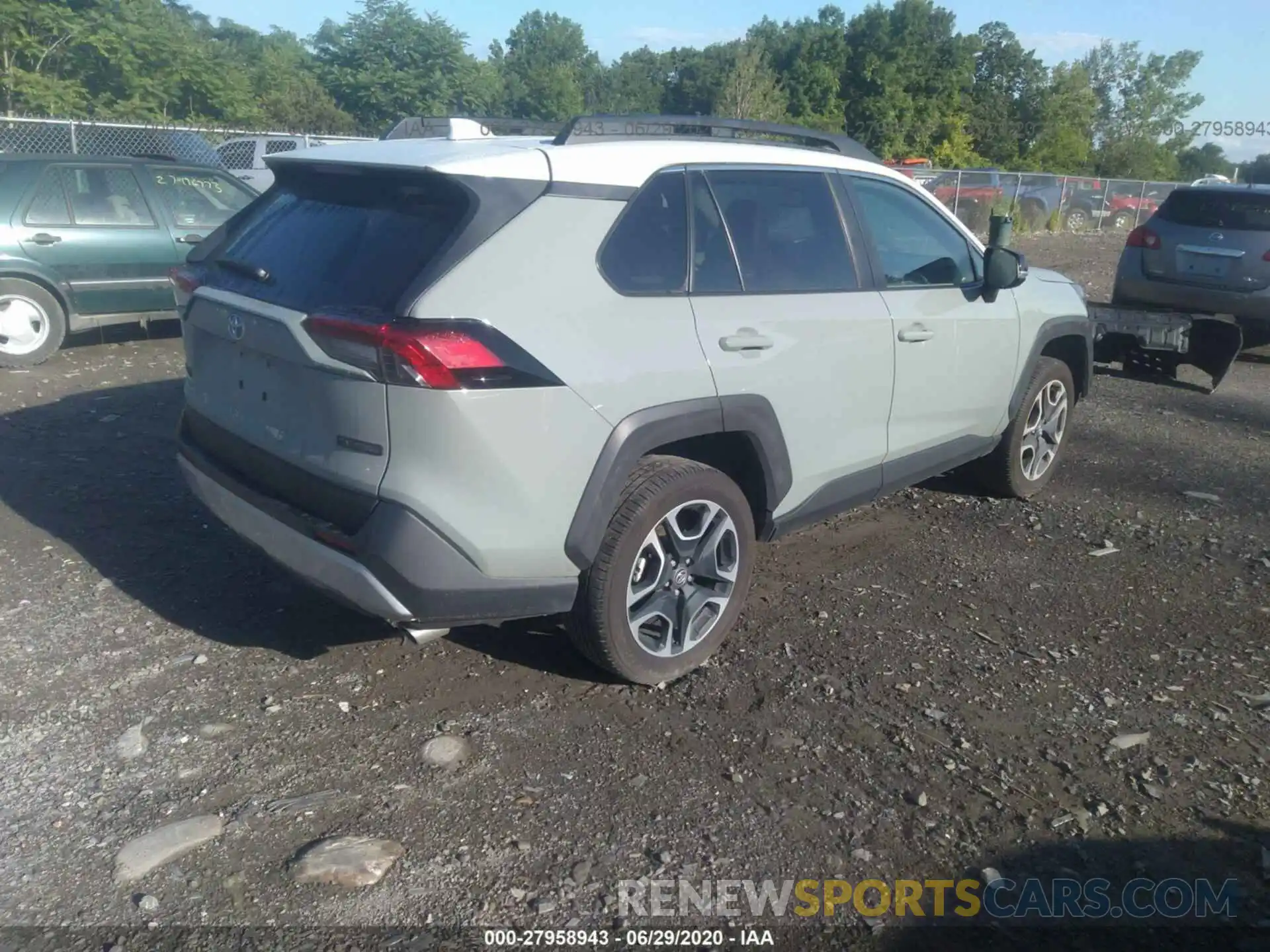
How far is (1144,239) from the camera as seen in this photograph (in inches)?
397

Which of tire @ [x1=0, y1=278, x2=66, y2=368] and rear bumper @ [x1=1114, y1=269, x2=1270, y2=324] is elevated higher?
rear bumper @ [x1=1114, y1=269, x2=1270, y2=324]

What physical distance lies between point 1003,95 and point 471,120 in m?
68.6

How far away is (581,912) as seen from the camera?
2.72 m

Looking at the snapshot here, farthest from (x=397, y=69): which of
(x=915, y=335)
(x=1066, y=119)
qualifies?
(x=915, y=335)

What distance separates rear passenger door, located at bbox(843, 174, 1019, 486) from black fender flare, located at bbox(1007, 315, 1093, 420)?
0.17m

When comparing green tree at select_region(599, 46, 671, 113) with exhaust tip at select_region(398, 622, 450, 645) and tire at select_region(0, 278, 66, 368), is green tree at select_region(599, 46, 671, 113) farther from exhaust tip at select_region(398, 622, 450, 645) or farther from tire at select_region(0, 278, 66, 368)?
exhaust tip at select_region(398, 622, 450, 645)

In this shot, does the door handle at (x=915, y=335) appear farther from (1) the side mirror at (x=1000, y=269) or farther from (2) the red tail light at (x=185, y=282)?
(2) the red tail light at (x=185, y=282)

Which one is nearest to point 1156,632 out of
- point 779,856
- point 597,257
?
point 779,856

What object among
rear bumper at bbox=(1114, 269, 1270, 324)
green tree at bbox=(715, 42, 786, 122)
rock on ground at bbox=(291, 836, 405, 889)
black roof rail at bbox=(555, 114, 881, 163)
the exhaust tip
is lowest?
rock on ground at bbox=(291, 836, 405, 889)

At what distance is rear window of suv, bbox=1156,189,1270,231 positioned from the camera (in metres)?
9.49

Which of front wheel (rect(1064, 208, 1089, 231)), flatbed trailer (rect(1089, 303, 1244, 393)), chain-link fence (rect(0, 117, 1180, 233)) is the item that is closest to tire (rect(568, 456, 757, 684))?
flatbed trailer (rect(1089, 303, 1244, 393))

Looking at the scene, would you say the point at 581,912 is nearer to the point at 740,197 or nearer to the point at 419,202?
the point at 419,202

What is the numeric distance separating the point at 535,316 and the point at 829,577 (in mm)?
2236

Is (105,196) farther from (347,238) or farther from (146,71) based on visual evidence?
(146,71)
